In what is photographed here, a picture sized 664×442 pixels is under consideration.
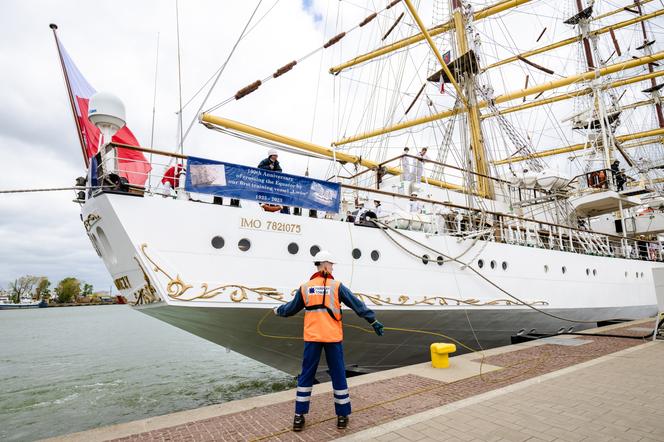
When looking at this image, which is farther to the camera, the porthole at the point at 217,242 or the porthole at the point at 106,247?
the porthole at the point at 106,247

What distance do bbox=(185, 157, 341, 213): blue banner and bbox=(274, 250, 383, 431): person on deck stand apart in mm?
2685

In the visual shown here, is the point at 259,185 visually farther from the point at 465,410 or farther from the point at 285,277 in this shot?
the point at 465,410

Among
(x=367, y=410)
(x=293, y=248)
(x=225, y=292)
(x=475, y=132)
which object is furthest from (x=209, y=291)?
(x=475, y=132)

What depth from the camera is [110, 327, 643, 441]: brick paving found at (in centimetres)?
347

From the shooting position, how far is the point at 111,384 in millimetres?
11789

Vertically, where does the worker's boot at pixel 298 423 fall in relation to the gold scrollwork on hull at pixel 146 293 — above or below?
below

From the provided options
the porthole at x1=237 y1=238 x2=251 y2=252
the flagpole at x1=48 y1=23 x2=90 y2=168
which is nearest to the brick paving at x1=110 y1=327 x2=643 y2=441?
the porthole at x1=237 y1=238 x2=251 y2=252

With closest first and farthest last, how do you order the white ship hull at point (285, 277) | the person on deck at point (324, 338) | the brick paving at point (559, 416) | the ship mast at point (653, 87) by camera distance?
the brick paving at point (559, 416) → the person on deck at point (324, 338) → the white ship hull at point (285, 277) → the ship mast at point (653, 87)

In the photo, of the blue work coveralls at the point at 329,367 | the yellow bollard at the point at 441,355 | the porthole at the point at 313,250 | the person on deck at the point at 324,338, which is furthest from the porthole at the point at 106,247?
the yellow bollard at the point at 441,355

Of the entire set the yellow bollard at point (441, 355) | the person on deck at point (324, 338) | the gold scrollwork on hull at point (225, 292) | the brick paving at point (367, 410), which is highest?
the gold scrollwork on hull at point (225, 292)

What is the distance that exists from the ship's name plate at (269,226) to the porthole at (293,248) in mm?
224

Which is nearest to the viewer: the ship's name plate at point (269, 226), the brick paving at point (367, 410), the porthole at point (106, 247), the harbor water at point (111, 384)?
the brick paving at point (367, 410)

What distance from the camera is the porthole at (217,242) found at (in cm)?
578

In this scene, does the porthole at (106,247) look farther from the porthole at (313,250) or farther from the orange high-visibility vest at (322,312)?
the orange high-visibility vest at (322,312)
